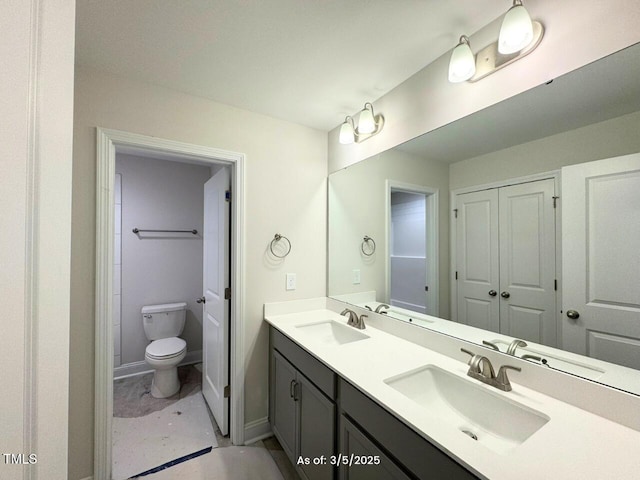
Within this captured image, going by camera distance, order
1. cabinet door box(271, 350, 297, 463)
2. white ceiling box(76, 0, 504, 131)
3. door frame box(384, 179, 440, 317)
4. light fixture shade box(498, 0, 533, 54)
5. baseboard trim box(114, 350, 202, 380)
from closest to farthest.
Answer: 1. light fixture shade box(498, 0, 533, 54)
2. white ceiling box(76, 0, 504, 131)
3. door frame box(384, 179, 440, 317)
4. cabinet door box(271, 350, 297, 463)
5. baseboard trim box(114, 350, 202, 380)

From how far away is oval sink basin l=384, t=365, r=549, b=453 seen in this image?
0.91m

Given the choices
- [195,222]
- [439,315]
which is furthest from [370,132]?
[195,222]

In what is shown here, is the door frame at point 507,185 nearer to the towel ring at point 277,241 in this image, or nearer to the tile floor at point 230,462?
the towel ring at point 277,241

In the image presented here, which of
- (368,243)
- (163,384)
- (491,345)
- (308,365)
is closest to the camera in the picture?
(491,345)

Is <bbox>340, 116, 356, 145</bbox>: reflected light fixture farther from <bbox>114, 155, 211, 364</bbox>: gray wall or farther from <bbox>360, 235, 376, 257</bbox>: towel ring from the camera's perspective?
<bbox>114, 155, 211, 364</bbox>: gray wall

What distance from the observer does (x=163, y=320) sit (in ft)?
9.30

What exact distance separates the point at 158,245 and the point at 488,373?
3.16 m

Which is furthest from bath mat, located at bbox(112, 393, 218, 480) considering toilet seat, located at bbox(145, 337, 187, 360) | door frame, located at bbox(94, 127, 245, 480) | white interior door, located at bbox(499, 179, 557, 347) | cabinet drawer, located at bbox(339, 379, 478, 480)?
white interior door, located at bbox(499, 179, 557, 347)

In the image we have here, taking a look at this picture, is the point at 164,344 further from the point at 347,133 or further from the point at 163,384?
the point at 347,133

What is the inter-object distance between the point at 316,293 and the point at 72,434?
5.36ft

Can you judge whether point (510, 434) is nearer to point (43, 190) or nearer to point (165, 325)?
point (43, 190)

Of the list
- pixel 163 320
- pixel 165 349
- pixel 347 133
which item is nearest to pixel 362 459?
pixel 347 133

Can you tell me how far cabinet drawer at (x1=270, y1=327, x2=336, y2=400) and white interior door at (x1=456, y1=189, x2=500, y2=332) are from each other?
2.37 ft

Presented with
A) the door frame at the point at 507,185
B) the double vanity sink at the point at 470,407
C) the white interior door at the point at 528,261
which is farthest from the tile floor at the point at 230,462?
the white interior door at the point at 528,261
